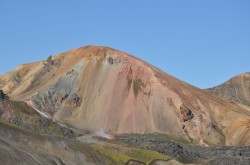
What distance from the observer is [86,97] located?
198875 mm

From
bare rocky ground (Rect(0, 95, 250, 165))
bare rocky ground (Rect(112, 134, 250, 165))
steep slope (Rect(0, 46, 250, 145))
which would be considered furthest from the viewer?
steep slope (Rect(0, 46, 250, 145))

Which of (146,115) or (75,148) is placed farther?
(146,115)

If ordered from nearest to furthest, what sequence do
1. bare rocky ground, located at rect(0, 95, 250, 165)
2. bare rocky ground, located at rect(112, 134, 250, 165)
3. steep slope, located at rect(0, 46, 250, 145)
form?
bare rocky ground, located at rect(0, 95, 250, 165) → bare rocky ground, located at rect(112, 134, 250, 165) → steep slope, located at rect(0, 46, 250, 145)

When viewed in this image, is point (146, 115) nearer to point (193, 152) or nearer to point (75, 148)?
point (193, 152)

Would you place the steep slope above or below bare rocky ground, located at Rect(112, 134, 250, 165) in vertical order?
above

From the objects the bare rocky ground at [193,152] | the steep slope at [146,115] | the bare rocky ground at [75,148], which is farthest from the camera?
the steep slope at [146,115]

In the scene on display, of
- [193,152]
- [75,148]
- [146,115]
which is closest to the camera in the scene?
[75,148]

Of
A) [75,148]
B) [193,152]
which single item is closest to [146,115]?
[193,152]

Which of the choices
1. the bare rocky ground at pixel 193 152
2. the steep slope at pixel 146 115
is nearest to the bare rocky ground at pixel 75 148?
the bare rocky ground at pixel 193 152

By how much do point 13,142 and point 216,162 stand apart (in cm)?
6835

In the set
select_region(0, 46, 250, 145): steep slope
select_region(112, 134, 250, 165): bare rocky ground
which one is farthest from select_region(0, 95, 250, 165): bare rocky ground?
select_region(0, 46, 250, 145): steep slope

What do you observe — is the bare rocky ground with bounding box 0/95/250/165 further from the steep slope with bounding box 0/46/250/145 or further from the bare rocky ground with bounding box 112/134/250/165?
the steep slope with bounding box 0/46/250/145

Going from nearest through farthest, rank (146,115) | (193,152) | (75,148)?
(75,148) → (193,152) → (146,115)

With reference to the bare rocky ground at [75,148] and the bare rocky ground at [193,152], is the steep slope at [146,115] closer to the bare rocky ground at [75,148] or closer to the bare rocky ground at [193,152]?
the bare rocky ground at [75,148]
